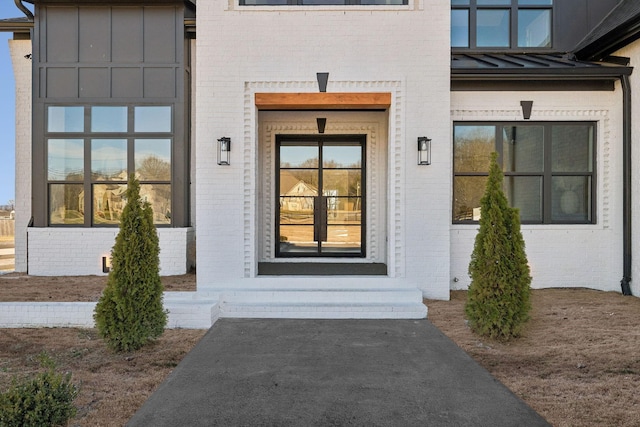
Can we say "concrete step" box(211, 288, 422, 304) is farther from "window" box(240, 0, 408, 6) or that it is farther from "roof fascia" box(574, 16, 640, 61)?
"roof fascia" box(574, 16, 640, 61)

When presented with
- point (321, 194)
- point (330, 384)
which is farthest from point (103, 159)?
point (330, 384)

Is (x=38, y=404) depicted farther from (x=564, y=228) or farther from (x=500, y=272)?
(x=564, y=228)

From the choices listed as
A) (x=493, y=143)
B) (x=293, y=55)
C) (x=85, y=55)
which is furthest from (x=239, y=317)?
(x=85, y=55)

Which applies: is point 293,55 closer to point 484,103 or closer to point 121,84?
point 484,103

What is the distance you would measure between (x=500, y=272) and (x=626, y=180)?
4251 mm

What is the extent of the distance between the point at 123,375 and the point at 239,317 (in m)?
2.10

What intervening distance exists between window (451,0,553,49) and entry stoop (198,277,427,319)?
5.83 m

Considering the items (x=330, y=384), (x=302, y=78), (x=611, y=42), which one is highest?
(x=611, y=42)

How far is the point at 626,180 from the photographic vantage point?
22.5 ft

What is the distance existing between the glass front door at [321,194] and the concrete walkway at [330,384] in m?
3.63

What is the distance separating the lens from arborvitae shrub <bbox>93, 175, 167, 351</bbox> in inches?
166

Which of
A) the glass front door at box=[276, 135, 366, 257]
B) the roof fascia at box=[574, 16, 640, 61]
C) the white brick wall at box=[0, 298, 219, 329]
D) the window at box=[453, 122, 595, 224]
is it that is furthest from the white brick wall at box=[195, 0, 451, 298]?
the roof fascia at box=[574, 16, 640, 61]

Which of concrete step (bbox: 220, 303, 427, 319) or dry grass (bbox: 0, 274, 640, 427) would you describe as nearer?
dry grass (bbox: 0, 274, 640, 427)

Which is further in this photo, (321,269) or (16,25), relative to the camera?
(16,25)
